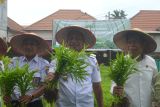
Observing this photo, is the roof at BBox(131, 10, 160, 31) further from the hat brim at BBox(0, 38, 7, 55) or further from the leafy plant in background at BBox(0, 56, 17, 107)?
the leafy plant in background at BBox(0, 56, 17, 107)

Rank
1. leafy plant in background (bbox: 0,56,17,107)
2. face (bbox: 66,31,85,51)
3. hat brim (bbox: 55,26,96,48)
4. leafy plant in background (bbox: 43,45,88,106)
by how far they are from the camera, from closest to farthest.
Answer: leafy plant in background (bbox: 0,56,17,107), leafy plant in background (bbox: 43,45,88,106), face (bbox: 66,31,85,51), hat brim (bbox: 55,26,96,48)

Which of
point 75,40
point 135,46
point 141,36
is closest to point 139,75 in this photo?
point 135,46

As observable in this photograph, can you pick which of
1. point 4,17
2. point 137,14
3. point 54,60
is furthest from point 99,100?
point 137,14

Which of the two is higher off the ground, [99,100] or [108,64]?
[108,64]

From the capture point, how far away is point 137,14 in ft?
172

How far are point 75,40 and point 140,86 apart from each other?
846 mm

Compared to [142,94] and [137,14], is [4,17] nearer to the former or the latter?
[142,94]

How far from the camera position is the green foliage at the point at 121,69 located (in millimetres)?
4426

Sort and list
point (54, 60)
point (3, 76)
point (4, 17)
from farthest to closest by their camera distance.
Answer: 1. point (4, 17)
2. point (54, 60)
3. point (3, 76)

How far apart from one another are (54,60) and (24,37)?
810 millimetres

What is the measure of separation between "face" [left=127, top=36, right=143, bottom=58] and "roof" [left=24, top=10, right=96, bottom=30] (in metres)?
46.8

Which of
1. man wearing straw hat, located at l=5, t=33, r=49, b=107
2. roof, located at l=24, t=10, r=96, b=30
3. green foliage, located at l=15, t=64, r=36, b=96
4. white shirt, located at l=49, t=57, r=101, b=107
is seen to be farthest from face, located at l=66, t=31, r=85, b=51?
roof, located at l=24, t=10, r=96, b=30

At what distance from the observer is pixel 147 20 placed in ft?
165

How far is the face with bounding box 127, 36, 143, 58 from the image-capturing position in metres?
4.75
